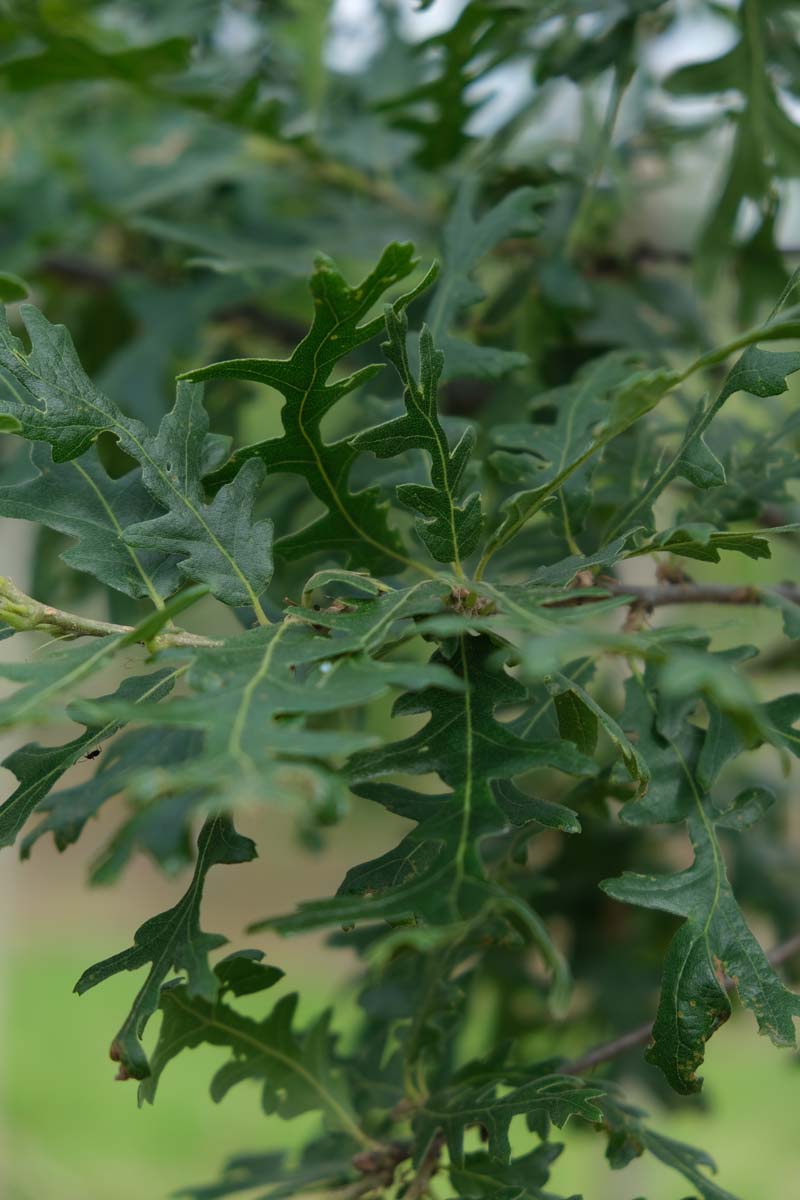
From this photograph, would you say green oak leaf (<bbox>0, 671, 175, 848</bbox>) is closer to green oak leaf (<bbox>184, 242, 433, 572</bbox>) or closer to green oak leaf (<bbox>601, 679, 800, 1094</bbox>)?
green oak leaf (<bbox>184, 242, 433, 572</bbox>)

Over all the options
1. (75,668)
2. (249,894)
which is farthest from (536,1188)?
(249,894)

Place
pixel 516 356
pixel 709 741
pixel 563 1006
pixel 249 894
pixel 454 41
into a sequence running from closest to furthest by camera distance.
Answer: pixel 563 1006 → pixel 709 741 → pixel 516 356 → pixel 454 41 → pixel 249 894

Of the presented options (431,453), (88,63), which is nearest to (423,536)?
(431,453)

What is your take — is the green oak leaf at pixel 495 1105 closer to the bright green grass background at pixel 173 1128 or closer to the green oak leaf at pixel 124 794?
the green oak leaf at pixel 124 794

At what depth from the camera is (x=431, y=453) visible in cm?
62

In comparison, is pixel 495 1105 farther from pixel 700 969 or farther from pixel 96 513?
pixel 96 513

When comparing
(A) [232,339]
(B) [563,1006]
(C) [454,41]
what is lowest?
(A) [232,339]

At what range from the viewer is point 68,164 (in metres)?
1.47

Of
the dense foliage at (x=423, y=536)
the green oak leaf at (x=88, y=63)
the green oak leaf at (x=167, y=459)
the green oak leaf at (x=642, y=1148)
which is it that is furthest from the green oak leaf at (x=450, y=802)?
the green oak leaf at (x=88, y=63)

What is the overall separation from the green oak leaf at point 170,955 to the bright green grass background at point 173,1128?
251 centimetres

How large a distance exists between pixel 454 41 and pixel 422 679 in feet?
2.58

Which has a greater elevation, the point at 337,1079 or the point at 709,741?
the point at 709,741

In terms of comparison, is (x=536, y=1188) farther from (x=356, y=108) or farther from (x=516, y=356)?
(x=356, y=108)

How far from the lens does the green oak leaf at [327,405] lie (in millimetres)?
599
